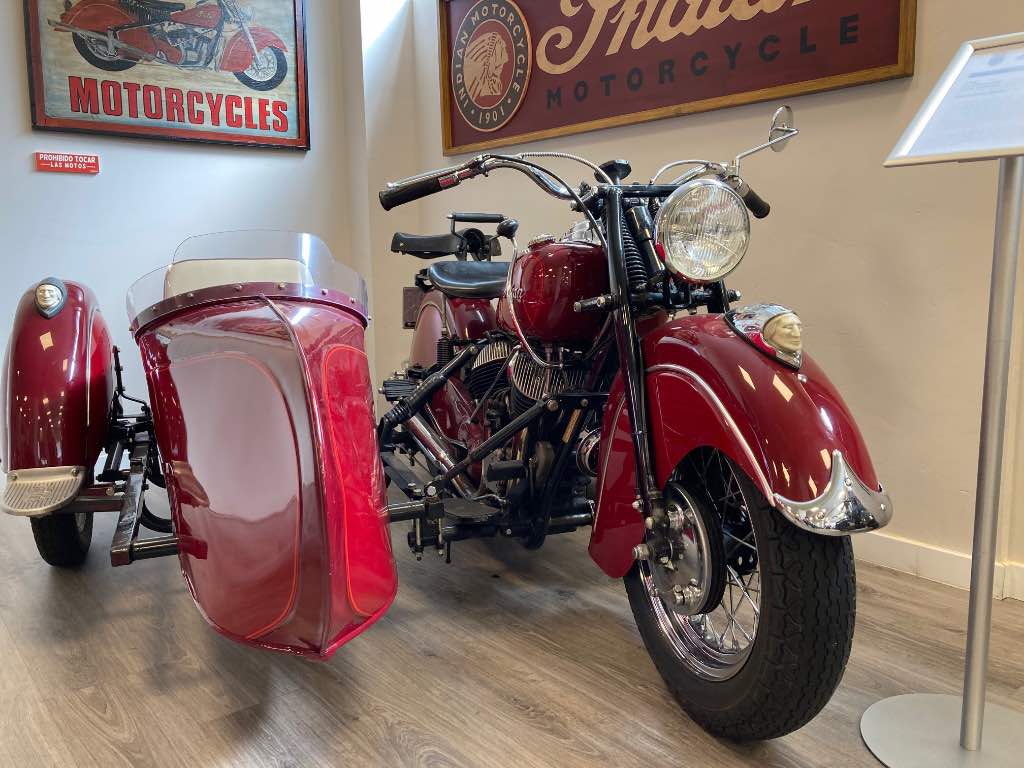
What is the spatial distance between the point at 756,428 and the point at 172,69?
3486mm

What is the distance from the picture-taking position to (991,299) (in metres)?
1.24

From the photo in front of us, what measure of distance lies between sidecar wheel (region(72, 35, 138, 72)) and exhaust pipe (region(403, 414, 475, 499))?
2.44m

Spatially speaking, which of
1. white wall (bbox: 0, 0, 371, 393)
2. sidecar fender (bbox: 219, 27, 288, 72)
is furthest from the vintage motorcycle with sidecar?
sidecar fender (bbox: 219, 27, 288, 72)

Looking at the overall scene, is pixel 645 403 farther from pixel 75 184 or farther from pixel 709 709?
pixel 75 184

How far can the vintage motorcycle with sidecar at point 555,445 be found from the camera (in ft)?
3.89

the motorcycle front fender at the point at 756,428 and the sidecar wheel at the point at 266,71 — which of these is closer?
the motorcycle front fender at the point at 756,428

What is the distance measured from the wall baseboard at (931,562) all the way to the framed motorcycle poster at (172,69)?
10.7 feet

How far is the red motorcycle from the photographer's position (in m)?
3.40

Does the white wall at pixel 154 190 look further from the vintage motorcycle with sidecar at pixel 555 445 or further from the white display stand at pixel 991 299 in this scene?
the white display stand at pixel 991 299

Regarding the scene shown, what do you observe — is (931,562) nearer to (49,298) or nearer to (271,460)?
(271,460)

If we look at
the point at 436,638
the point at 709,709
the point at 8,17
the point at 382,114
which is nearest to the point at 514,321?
the point at 436,638

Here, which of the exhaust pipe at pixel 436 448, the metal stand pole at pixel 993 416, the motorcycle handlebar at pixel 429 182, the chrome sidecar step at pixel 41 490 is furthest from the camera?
the exhaust pipe at pixel 436 448

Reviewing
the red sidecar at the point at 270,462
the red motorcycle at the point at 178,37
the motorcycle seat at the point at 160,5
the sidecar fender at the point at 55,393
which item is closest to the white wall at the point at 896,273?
the red sidecar at the point at 270,462

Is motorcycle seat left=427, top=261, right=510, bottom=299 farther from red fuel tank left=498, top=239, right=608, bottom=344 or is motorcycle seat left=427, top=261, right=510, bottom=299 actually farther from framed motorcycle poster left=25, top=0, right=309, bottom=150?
framed motorcycle poster left=25, top=0, right=309, bottom=150
